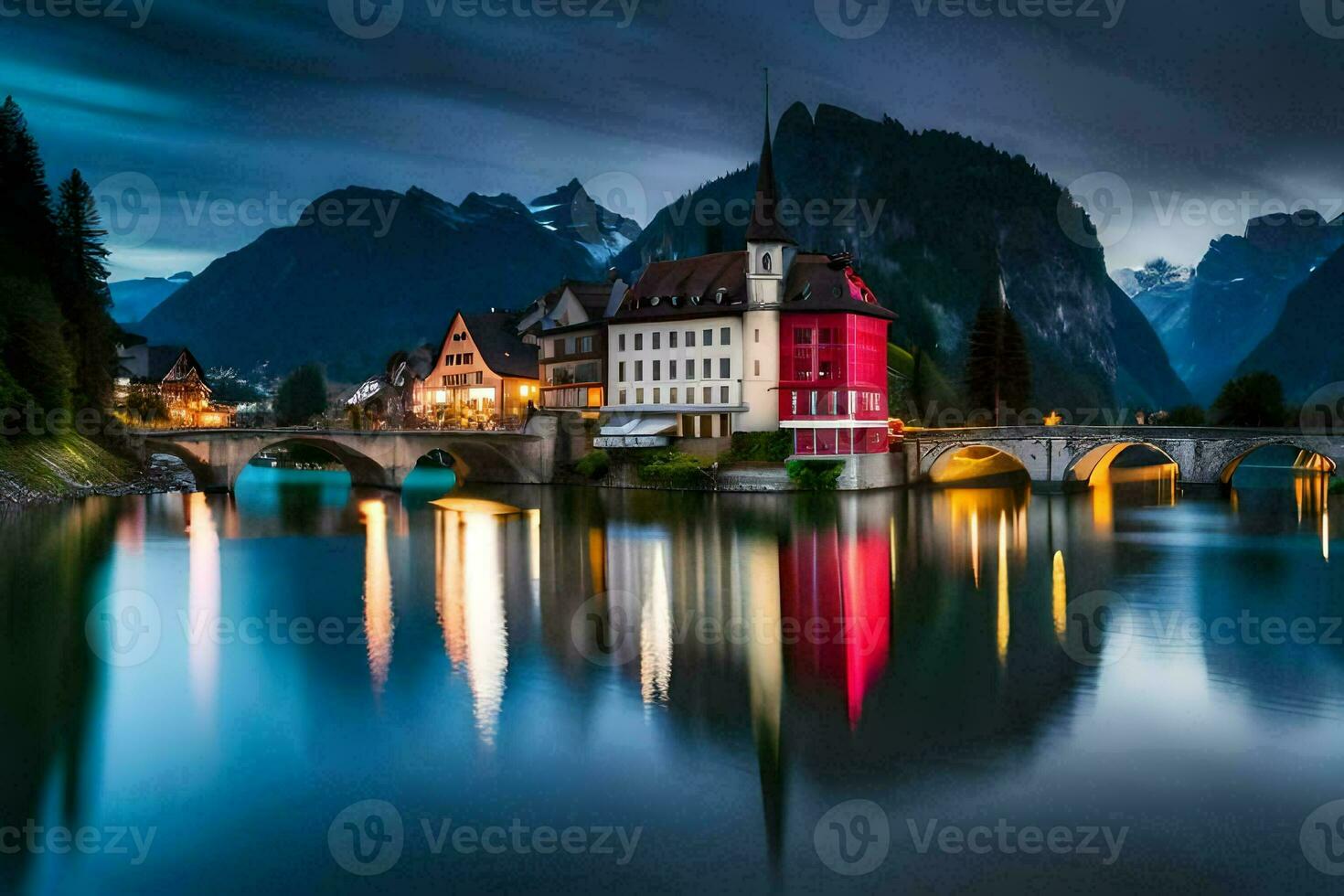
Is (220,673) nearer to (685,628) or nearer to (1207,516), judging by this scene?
(685,628)

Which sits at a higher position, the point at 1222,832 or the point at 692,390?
the point at 692,390

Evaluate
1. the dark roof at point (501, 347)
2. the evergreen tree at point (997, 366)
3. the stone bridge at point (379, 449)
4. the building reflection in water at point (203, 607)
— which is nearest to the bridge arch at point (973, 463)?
the evergreen tree at point (997, 366)

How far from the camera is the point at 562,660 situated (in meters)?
26.9

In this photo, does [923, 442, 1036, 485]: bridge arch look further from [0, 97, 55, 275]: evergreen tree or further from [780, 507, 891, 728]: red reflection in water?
[0, 97, 55, 275]: evergreen tree

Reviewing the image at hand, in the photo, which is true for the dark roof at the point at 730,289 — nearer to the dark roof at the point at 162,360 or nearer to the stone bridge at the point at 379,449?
→ the stone bridge at the point at 379,449

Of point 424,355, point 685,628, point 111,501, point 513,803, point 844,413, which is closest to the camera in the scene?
point 513,803

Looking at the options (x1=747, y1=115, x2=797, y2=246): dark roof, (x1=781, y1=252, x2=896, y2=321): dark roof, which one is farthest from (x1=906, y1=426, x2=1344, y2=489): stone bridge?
(x1=747, y1=115, x2=797, y2=246): dark roof

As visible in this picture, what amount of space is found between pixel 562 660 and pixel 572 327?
68338 millimetres

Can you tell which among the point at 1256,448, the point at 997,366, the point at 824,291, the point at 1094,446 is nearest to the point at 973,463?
the point at 1094,446

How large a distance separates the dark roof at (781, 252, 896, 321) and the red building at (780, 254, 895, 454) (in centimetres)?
6

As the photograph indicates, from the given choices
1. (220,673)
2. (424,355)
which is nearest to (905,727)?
(220,673)

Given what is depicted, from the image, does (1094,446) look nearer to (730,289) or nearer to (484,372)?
(730,289)

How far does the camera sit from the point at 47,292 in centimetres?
7619

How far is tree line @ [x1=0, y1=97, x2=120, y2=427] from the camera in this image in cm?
6912
